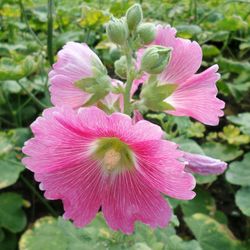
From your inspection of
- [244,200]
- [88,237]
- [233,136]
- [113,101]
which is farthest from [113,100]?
[233,136]

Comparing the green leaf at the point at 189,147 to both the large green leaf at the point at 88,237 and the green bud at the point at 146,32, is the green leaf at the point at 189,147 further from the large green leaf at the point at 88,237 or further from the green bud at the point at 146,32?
the green bud at the point at 146,32

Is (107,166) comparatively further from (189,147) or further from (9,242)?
(9,242)

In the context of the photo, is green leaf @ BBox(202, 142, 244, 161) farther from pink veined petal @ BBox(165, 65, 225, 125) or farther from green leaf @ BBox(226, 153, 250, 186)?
pink veined petal @ BBox(165, 65, 225, 125)

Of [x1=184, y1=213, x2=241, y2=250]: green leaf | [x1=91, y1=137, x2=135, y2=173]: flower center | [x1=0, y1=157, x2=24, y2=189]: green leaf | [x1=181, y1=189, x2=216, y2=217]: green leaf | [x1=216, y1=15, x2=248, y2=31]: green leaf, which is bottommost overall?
[x1=181, y1=189, x2=216, y2=217]: green leaf

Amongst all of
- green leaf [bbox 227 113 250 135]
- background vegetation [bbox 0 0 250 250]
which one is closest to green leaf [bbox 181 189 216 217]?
background vegetation [bbox 0 0 250 250]

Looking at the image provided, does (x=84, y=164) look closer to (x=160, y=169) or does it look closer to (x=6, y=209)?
(x=160, y=169)

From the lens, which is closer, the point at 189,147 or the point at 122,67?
the point at 122,67

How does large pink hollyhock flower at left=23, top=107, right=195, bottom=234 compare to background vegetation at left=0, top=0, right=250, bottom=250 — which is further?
background vegetation at left=0, top=0, right=250, bottom=250
